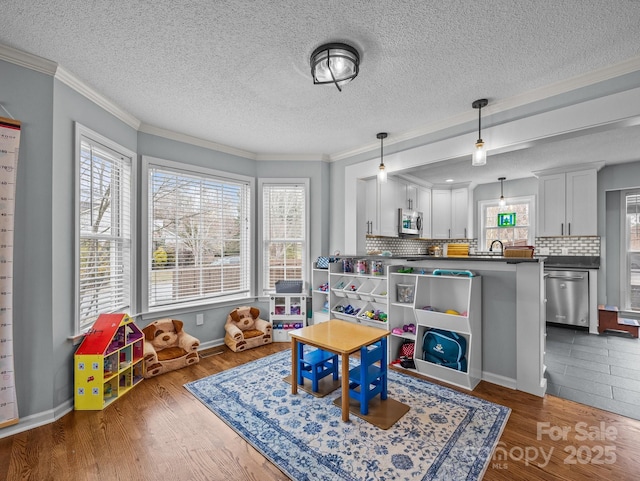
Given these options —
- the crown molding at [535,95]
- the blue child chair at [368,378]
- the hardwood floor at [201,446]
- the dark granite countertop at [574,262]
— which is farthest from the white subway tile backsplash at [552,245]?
the hardwood floor at [201,446]

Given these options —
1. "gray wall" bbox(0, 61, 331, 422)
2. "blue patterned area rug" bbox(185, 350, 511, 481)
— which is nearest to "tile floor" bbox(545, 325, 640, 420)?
"blue patterned area rug" bbox(185, 350, 511, 481)

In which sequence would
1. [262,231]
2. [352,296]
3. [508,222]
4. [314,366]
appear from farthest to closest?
[508,222] → [262,231] → [352,296] → [314,366]

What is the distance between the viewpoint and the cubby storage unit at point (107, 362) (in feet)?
7.94

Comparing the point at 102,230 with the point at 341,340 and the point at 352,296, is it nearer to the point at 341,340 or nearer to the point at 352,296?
the point at 341,340

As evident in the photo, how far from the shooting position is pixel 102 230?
2.87 metres

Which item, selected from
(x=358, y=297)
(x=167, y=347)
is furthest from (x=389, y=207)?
(x=167, y=347)

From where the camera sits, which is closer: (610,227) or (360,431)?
(360,431)

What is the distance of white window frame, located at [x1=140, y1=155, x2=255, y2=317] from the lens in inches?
133

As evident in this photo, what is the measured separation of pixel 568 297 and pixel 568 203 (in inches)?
59.8

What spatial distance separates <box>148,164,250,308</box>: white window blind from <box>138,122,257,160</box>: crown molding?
0.39 m

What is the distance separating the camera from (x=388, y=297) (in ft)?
10.7

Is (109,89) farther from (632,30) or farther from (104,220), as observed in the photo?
(632,30)

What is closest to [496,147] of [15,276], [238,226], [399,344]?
[399,344]

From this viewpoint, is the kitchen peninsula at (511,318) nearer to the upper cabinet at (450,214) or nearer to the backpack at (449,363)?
the backpack at (449,363)
